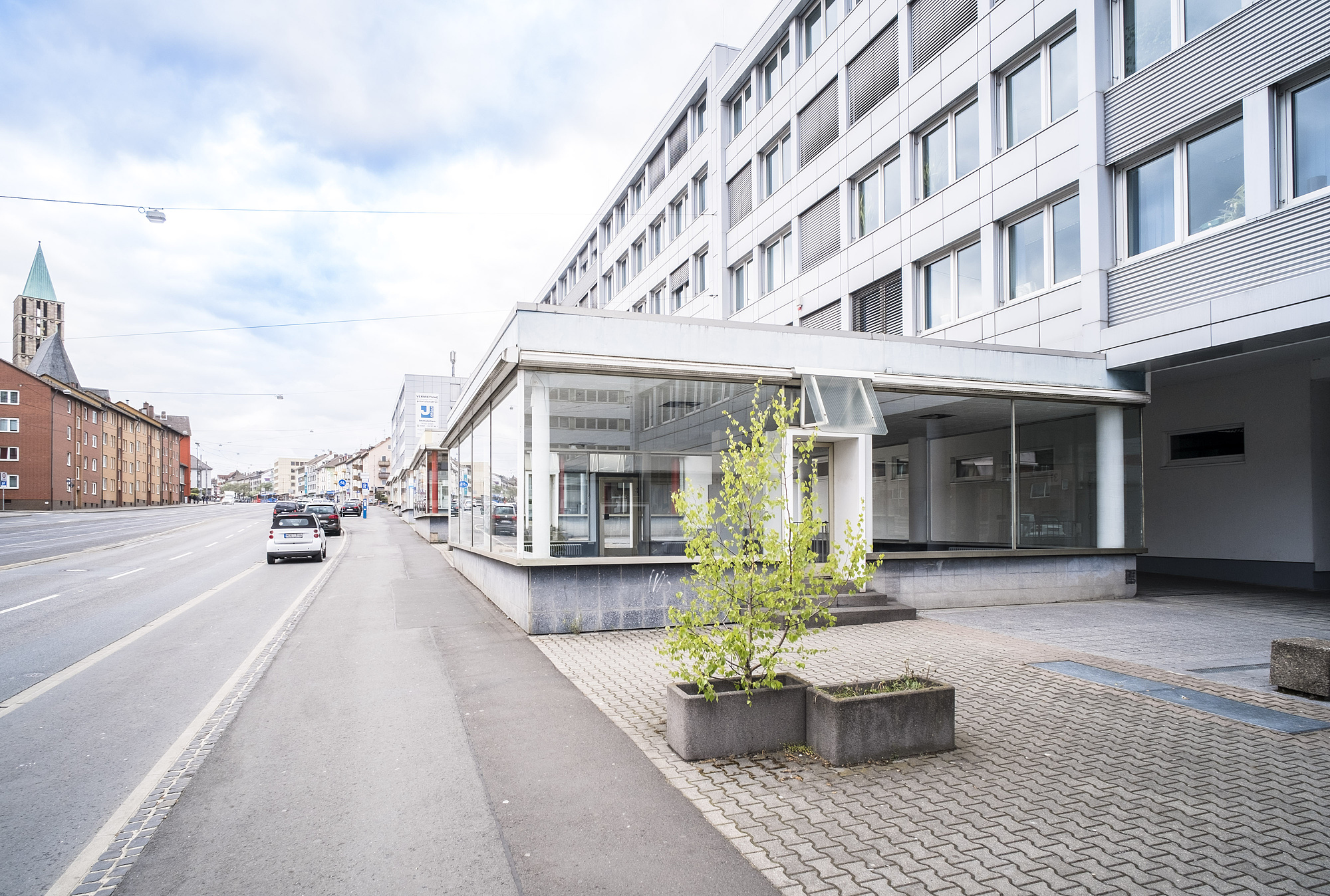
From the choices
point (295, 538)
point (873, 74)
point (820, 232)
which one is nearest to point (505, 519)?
point (295, 538)

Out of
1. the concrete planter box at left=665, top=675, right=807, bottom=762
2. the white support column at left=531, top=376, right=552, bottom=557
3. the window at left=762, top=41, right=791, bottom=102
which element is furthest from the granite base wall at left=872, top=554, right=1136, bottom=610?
the window at left=762, top=41, right=791, bottom=102

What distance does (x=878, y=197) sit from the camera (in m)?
20.8

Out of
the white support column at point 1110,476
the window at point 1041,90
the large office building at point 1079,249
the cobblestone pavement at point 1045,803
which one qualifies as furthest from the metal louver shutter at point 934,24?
the cobblestone pavement at point 1045,803

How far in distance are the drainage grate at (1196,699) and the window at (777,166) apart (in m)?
20.2

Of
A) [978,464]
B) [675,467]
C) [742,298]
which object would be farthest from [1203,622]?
[742,298]

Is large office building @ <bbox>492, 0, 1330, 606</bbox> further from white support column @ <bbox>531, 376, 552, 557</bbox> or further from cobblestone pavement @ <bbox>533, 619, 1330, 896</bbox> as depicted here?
cobblestone pavement @ <bbox>533, 619, 1330, 896</bbox>

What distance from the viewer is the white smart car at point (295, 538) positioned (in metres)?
22.3

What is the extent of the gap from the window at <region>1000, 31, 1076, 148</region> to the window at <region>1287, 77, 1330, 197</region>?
13.8ft

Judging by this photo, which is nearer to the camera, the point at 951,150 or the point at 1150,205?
the point at 1150,205

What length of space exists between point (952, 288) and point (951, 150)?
3.38 meters

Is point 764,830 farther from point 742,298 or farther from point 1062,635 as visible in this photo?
point 742,298

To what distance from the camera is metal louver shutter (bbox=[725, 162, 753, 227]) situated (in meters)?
27.8

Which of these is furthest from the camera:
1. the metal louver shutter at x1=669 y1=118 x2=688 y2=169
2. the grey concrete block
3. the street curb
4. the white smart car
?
the metal louver shutter at x1=669 y1=118 x2=688 y2=169

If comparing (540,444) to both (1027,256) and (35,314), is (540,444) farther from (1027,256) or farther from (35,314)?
(35,314)
